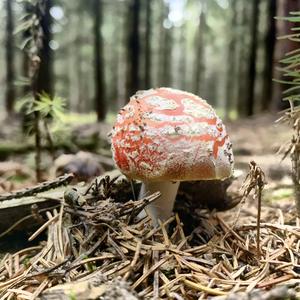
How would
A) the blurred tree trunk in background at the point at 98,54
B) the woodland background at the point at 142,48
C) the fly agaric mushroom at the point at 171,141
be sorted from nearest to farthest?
the fly agaric mushroom at the point at 171,141
the woodland background at the point at 142,48
the blurred tree trunk in background at the point at 98,54

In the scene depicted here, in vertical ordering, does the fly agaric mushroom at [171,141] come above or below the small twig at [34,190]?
above

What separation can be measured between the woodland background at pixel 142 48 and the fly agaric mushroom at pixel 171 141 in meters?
1.24

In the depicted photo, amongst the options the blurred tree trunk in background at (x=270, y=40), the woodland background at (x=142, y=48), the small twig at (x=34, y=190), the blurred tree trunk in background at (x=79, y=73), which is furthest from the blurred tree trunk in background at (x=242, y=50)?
the small twig at (x=34, y=190)

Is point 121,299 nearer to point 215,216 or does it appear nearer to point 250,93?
point 215,216

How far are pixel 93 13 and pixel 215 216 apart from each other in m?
12.7

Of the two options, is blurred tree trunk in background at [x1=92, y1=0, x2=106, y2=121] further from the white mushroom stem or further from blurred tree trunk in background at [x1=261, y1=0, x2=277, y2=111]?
the white mushroom stem

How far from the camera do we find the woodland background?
997 centimetres

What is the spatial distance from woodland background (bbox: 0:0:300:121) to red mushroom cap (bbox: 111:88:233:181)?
1.25 m

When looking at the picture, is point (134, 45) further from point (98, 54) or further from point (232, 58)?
point (232, 58)

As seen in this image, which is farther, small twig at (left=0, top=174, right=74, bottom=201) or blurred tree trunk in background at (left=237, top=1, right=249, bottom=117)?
blurred tree trunk in background at (left=237, top=1, right=249, bottom=117)

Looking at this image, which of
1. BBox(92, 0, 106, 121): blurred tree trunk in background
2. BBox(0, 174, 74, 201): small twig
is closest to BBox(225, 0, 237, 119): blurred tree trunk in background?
BBox(92, 0, 106, 121): blurred tree trunk in background

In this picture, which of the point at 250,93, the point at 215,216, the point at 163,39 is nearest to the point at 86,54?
the point at 163,39

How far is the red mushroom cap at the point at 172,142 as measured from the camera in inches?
73.6

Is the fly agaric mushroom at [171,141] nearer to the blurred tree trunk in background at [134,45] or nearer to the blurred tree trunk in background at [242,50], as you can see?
the blurred tree trunk in background at [134,45]
